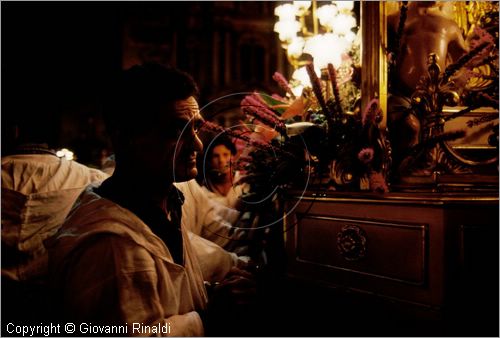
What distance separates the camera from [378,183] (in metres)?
1.64

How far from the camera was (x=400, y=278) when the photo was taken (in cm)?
148

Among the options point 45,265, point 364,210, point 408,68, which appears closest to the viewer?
point 364,210

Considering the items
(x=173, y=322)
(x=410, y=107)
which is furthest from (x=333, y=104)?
(x=173, y=322)

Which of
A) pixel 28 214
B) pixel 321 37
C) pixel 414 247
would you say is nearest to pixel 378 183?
pixel 414 247

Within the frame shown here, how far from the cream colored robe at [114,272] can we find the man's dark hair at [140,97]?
0.30 m

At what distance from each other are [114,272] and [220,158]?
2.12 metres

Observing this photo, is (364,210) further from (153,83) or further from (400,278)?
(153,83)

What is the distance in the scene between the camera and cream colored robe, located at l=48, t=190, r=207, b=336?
44.5 inches

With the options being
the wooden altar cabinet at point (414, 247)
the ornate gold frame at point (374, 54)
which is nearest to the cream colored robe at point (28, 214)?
the wooden altar cabinet at point (414, 247)

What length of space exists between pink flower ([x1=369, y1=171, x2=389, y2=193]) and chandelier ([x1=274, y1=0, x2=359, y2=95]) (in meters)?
0.98

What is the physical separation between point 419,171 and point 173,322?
4.17 feet

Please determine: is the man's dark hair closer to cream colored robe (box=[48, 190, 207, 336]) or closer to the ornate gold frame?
cream colored robe (box=[48, 190, 207, 336])

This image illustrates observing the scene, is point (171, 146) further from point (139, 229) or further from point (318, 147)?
point (318, 147)

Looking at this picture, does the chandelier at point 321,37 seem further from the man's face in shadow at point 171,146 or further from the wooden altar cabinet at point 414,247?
the man's face in shadow at point 171,146
